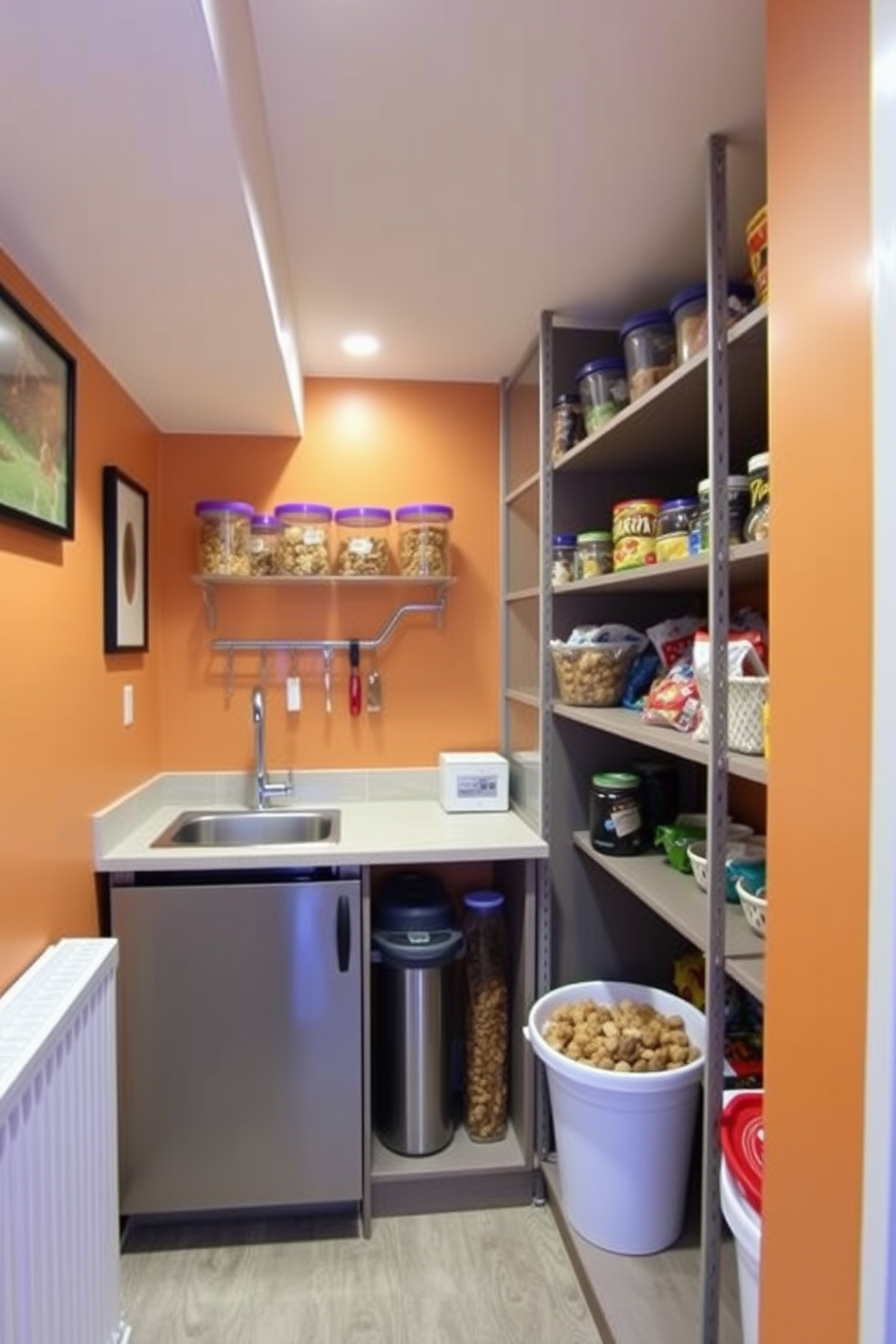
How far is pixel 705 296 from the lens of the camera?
52.2 inches

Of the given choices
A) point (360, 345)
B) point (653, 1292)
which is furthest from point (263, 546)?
point (653, 1292)

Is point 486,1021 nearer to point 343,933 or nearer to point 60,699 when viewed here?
point 343,933

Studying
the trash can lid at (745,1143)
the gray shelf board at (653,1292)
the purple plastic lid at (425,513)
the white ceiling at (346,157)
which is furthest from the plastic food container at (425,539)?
the gray shelf board at (653,1292)

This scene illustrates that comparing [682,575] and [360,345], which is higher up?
[360,345]

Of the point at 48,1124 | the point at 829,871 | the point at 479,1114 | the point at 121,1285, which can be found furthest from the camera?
the point at 479,1114

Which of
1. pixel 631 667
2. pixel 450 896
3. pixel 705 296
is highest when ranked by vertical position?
pixel 705 296

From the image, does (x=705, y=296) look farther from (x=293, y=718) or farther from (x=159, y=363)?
(x=293, y=718)

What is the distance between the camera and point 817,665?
0.78 metres

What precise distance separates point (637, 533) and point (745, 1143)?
1176 millimetres

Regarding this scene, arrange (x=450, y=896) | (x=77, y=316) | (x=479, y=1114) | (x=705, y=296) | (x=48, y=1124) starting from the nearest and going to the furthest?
(x=48, y=1124)
(x=705, y=296)
(x=77, y=316)
(x=479, y=1114)
(x=450, y=896)

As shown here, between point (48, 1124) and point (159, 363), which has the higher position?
point (159, 363)

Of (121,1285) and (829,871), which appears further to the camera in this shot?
(121,1285)

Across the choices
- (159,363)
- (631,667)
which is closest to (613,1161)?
(631,667)

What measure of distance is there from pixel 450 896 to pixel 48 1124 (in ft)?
4.44
